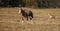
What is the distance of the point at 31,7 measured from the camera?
707 cm

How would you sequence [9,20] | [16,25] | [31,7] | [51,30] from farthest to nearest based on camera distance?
[31,7] < [9,20] < [16,25] < [51,30]

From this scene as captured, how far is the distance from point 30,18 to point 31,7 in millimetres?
2344

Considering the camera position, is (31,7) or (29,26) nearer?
(29,26)

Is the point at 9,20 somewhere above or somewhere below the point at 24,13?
below

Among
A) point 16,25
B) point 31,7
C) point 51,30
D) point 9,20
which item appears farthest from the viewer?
point 31,7

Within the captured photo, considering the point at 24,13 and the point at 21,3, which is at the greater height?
the point at 24,13

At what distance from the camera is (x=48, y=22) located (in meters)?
4.91

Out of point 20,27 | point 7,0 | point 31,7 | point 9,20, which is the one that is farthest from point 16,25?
point 7,0

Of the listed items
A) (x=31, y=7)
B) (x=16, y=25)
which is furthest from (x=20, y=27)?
(x=31, y=7)

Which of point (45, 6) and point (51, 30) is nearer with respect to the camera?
point (51, 30)

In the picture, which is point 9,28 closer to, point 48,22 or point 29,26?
point 29,26

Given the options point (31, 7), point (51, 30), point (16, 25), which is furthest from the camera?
point (31, 7)

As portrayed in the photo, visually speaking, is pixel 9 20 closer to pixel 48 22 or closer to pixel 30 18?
pixel 30 18

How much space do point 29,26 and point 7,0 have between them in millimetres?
3143
